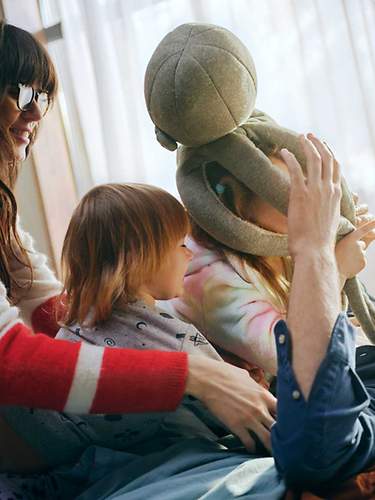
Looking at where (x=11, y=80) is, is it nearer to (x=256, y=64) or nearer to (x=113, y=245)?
(x=113, y=245)

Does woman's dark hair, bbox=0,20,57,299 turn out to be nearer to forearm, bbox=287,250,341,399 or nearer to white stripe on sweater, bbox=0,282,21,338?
white stripe on sweater, bbox=0,282,21,338

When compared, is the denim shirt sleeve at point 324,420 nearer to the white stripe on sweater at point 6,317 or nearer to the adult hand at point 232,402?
the adult hand at point 232,402

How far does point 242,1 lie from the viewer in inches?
87.9

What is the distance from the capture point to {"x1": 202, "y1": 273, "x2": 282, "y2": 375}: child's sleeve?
1.18 meters

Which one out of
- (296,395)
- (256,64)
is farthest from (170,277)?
(256,64)

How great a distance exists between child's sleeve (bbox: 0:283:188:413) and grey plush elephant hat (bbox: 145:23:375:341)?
1.05ft

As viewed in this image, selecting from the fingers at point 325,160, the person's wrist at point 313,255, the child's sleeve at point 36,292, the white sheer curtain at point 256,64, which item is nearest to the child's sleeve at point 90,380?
the person's wrist at point 313,255

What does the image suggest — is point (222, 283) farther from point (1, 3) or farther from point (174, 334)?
point (1, 3)

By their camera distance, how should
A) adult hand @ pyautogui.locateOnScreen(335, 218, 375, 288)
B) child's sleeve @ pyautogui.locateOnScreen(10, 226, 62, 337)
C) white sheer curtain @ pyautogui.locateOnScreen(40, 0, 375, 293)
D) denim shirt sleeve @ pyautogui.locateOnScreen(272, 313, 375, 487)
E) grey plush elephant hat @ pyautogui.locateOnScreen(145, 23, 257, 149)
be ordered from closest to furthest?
denim shirt sleeve @ pyautogui.locateOnScreen(272, 313, 375, 487) < grey plush elephant hat @ pyautogui.locateOnScreen(145, 23, 257, 149) < adult hand @ pyautogui.locateOnScreen(335, 218, 375, 288) < child's sleeve @ pyautogui.locateOnScreen(10, 226, 62, 337) < white sheer curtain @ pyautogui.locateOnScreen(40, 0, 375, 293)

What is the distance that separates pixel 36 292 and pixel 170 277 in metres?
0.42

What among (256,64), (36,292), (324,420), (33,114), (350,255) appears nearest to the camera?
(324,420)

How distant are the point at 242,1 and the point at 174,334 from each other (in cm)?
142

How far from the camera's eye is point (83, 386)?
101 cm


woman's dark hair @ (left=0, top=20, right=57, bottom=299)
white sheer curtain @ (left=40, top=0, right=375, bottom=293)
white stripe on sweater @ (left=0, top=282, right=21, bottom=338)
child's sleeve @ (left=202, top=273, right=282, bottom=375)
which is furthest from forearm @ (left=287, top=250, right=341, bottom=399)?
white sheer curtain @ (left=40, top=0, right=375, bottom=293)
